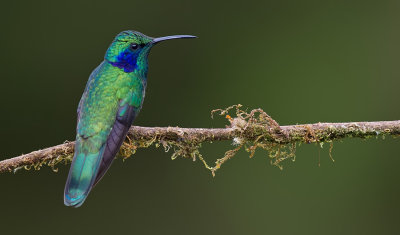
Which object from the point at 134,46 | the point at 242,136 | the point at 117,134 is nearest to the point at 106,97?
the point at 117,134

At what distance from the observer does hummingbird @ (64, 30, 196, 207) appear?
11.4 feet

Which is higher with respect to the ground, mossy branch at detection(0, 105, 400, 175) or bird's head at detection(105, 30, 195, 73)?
bird's head at detection(105, 30, 195, 73)

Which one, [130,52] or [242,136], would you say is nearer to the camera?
[242,136]

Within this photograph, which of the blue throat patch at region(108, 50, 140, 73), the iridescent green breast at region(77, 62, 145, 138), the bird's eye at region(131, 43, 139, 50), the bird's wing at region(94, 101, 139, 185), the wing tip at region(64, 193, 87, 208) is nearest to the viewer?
the wing tip at region(64, 193, 87, 208)

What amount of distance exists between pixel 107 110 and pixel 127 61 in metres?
0.60

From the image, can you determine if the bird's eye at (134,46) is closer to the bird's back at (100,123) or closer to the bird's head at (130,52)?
the bird's head at (130,52)

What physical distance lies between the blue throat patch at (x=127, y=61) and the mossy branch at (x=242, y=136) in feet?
2.31

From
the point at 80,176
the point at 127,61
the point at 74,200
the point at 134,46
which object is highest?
the point at 134,46

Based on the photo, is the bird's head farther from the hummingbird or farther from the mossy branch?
the mossy branch

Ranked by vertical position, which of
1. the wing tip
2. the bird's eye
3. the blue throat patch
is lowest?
the wing tip

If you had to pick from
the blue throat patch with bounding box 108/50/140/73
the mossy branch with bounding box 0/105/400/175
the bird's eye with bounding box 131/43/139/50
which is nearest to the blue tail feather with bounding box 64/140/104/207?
the mossy branch with bounding box 0/105/400/175

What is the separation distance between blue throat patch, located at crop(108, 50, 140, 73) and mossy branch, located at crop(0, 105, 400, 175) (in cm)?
70

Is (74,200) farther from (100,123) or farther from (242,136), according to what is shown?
(242,136)

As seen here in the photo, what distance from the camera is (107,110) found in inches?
153
